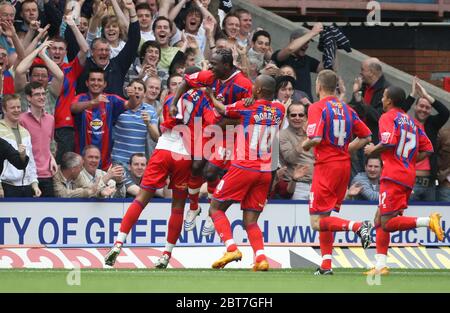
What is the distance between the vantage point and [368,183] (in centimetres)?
2138

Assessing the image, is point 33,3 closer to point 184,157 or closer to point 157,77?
point 157,77

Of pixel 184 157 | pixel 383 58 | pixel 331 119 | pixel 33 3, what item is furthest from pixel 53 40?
pixel 383 58

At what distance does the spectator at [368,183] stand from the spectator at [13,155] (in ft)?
18.5

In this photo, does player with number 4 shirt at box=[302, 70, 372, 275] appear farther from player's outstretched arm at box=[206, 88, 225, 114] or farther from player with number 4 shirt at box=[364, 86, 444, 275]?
player's outstretched arm at box=[206, 88, 225, 114]

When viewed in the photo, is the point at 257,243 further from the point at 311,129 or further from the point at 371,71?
the point at 371,71

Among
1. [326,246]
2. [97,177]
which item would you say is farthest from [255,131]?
[97,177]

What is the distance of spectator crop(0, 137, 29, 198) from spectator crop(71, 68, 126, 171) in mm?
1591

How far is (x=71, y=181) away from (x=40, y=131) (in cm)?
95

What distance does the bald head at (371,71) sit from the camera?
844 inches

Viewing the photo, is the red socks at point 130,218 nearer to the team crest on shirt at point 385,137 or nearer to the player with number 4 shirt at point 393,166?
the player with number 4 shirt at point 393,166

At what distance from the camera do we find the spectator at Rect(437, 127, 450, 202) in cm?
2214

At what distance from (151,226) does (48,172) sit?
181 centimetres

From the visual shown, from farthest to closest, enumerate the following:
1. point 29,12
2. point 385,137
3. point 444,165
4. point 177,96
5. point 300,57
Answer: point 300,57
point 444,165
point 29,12
point 177,96
point 385,137

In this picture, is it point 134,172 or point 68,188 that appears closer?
point 68,188
